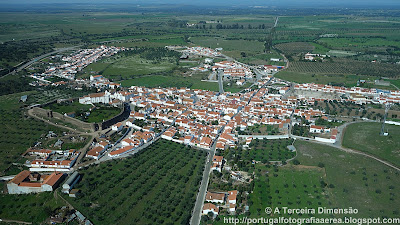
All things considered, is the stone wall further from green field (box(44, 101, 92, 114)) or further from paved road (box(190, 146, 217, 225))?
paved road (box(190, 146, 217, 225))

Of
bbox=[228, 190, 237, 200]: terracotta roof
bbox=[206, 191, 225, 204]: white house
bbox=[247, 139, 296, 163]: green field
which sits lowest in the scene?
bbox=[206, 191, 225, 204]: white house

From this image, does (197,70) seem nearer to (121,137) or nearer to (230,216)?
(121,137)

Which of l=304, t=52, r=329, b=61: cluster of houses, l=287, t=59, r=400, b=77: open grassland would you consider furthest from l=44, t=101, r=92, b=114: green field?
l=304, t=52, r=329, b=61: cluster of houses

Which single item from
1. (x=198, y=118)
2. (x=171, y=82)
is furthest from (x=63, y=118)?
(x=171, y=82)

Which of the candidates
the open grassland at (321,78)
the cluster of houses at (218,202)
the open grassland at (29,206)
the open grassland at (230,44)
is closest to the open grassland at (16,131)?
the open grassland at (29,206)

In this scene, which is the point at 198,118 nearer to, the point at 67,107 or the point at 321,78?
the point at 67,107

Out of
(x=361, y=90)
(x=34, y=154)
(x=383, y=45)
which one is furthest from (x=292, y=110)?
(x=383, y=45)
